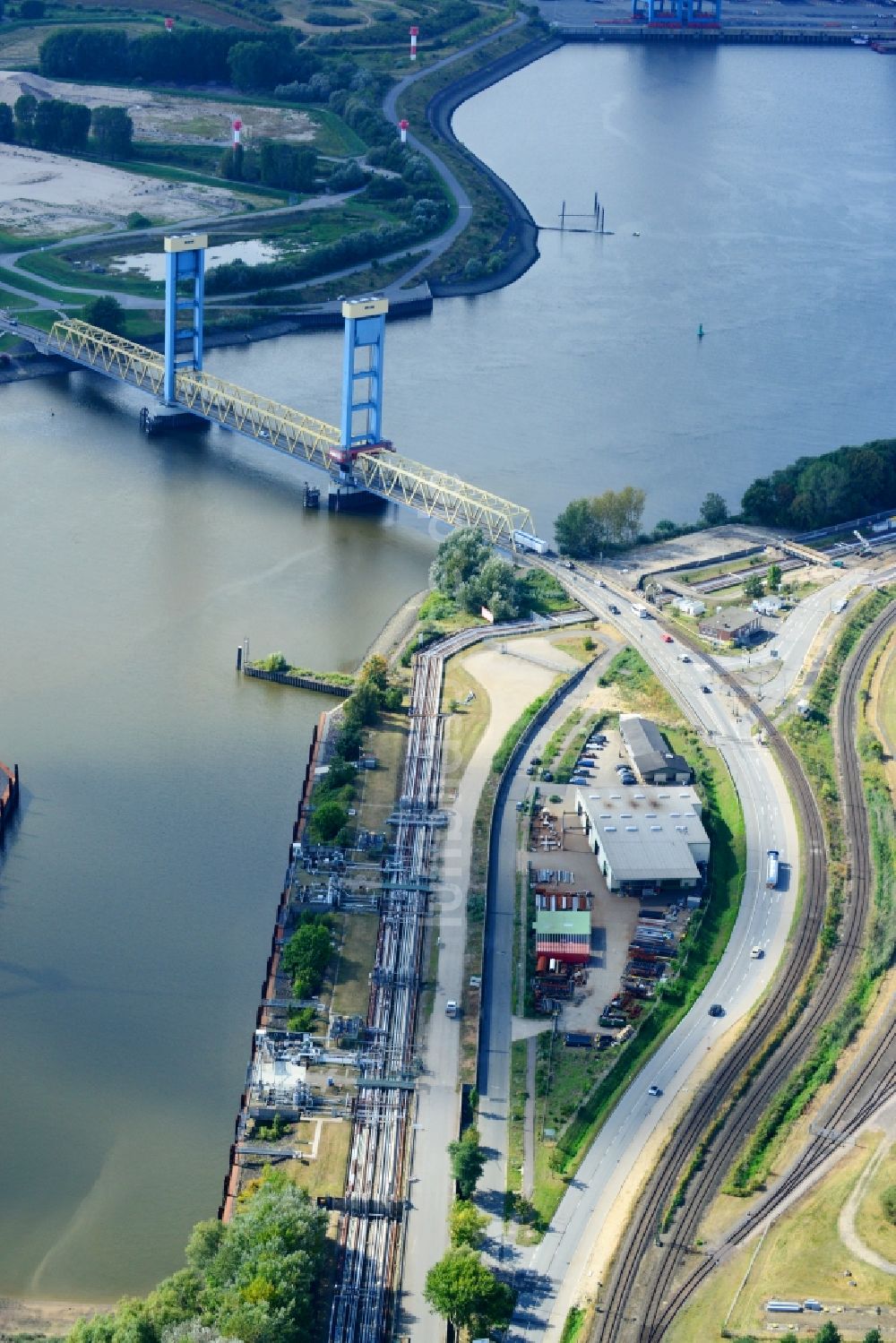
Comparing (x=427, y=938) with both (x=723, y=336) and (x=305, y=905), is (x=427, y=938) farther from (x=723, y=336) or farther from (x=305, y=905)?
Answer: (x=723, y=336)

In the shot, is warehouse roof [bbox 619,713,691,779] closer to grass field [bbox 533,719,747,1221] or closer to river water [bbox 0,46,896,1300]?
grass field [bbox 533,719,747,1221]

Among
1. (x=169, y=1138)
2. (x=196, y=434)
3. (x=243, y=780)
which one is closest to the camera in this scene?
(x=169, y=1138)

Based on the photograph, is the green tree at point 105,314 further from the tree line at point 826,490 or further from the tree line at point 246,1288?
the tree line at point 246,1288

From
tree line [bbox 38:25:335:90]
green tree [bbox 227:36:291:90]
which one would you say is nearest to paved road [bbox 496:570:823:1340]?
green tree [bbox 227:36:291:90]

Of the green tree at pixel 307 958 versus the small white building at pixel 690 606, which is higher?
the small white building at pixel 690 606


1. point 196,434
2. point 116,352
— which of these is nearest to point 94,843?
point 196,434

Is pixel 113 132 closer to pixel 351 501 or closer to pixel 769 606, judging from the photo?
pixel 351 501

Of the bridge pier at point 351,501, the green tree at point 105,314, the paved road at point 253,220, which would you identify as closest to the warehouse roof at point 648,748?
the bridge pier at point 351,501
